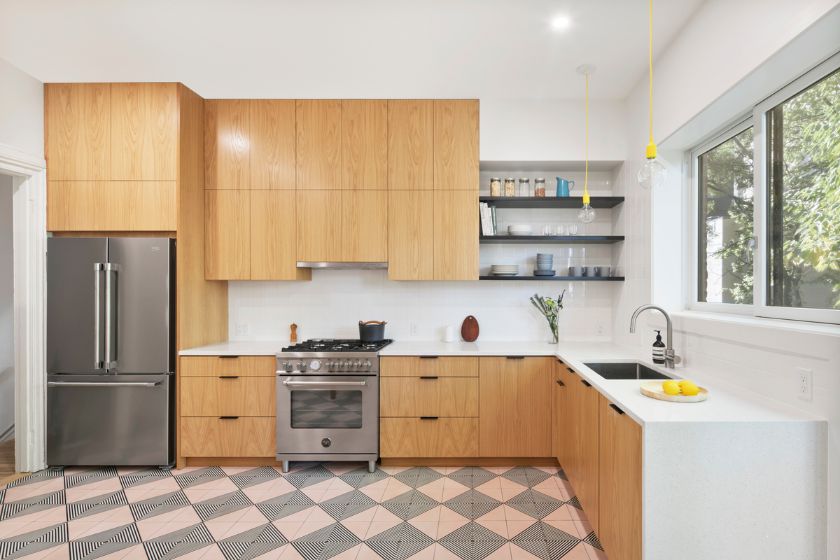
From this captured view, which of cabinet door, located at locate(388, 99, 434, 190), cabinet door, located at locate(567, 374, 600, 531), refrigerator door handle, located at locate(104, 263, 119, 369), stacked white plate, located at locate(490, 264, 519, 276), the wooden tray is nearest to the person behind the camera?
the wooden tray

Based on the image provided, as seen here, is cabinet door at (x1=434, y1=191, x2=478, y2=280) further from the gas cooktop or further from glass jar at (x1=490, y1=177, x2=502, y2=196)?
the gas cooktop

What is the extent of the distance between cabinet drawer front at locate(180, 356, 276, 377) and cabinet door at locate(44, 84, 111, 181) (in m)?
1.47

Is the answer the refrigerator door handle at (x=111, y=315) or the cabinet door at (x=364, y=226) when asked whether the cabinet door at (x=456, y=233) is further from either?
the refrigerator door handle at (x=111, y=315)

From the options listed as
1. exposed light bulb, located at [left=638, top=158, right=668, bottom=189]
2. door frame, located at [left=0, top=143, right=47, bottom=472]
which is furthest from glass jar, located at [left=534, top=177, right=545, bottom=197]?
door frame, located at [left=0, top=143, right=47, bottom=472]

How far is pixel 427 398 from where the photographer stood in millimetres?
3053

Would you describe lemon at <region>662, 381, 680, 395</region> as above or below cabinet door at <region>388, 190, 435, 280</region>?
below

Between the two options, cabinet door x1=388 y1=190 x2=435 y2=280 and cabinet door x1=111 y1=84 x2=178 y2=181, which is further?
cabinet door x1=388 y1=190 x2=435 y2=280

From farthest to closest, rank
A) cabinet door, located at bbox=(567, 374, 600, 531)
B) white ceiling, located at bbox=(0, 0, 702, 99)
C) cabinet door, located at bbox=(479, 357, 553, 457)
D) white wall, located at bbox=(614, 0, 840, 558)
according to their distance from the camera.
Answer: cabinet door, located at bbox=(479, 357, 553, 457) → white ceiling, located at bbox=(0, 0, 702, 99) → cabinet door, located at bbox=(567, 374, 600, 531) → white wall, located at bbox=(614, 0, 840, 558)

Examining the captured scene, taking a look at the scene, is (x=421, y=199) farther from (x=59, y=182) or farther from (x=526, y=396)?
(x=59, y=182)

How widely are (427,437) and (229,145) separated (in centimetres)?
267

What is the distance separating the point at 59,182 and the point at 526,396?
3645 mm

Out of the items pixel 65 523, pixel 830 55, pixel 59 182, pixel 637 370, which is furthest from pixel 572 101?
pixel 65 523

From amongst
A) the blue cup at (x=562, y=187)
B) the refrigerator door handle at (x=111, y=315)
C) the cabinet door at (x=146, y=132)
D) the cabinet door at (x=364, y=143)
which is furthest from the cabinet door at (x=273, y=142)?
the blue cup at (x=562, y=187)

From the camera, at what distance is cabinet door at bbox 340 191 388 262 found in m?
3.34
